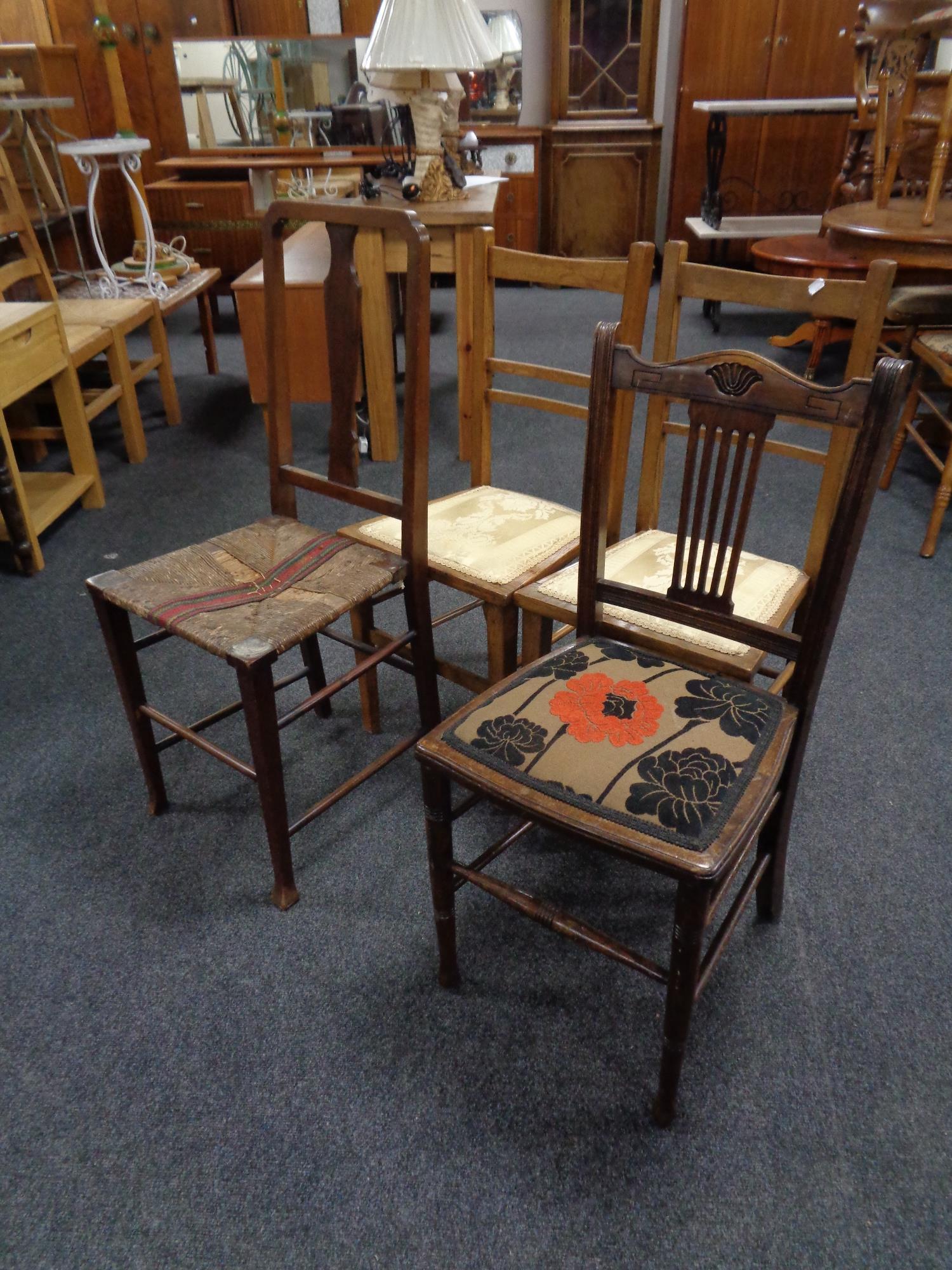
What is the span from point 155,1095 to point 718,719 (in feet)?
3.11

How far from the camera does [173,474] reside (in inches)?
127

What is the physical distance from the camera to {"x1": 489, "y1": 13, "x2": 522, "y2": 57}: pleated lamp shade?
5.42m

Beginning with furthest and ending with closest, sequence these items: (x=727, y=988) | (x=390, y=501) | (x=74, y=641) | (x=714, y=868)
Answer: (x=74, y=641), (x=390, y=501), (x=727, y=988), (x=714, y=868)

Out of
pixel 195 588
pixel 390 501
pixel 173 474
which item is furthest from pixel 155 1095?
pixel 173 474

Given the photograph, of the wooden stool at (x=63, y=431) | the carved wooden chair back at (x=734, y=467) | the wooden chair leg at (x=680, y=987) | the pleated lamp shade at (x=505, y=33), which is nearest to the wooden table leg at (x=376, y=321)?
the wooden stool at (x=63, y=431)

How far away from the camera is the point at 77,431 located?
2.87m

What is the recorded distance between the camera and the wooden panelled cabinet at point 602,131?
5.13m

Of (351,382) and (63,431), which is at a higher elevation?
(351,382)

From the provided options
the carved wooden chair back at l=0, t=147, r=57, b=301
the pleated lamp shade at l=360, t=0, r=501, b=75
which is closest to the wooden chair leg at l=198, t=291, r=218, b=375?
the carved wooden chair back at l=0, t=147, r=57, b=301

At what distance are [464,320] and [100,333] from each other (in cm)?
125

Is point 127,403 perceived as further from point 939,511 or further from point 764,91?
point 764,91

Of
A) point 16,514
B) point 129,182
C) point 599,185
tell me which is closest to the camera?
point 16,514

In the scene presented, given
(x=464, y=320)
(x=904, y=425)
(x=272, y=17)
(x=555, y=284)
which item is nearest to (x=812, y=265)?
(x=904, y=425)

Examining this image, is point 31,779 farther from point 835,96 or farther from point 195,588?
point 835,96
